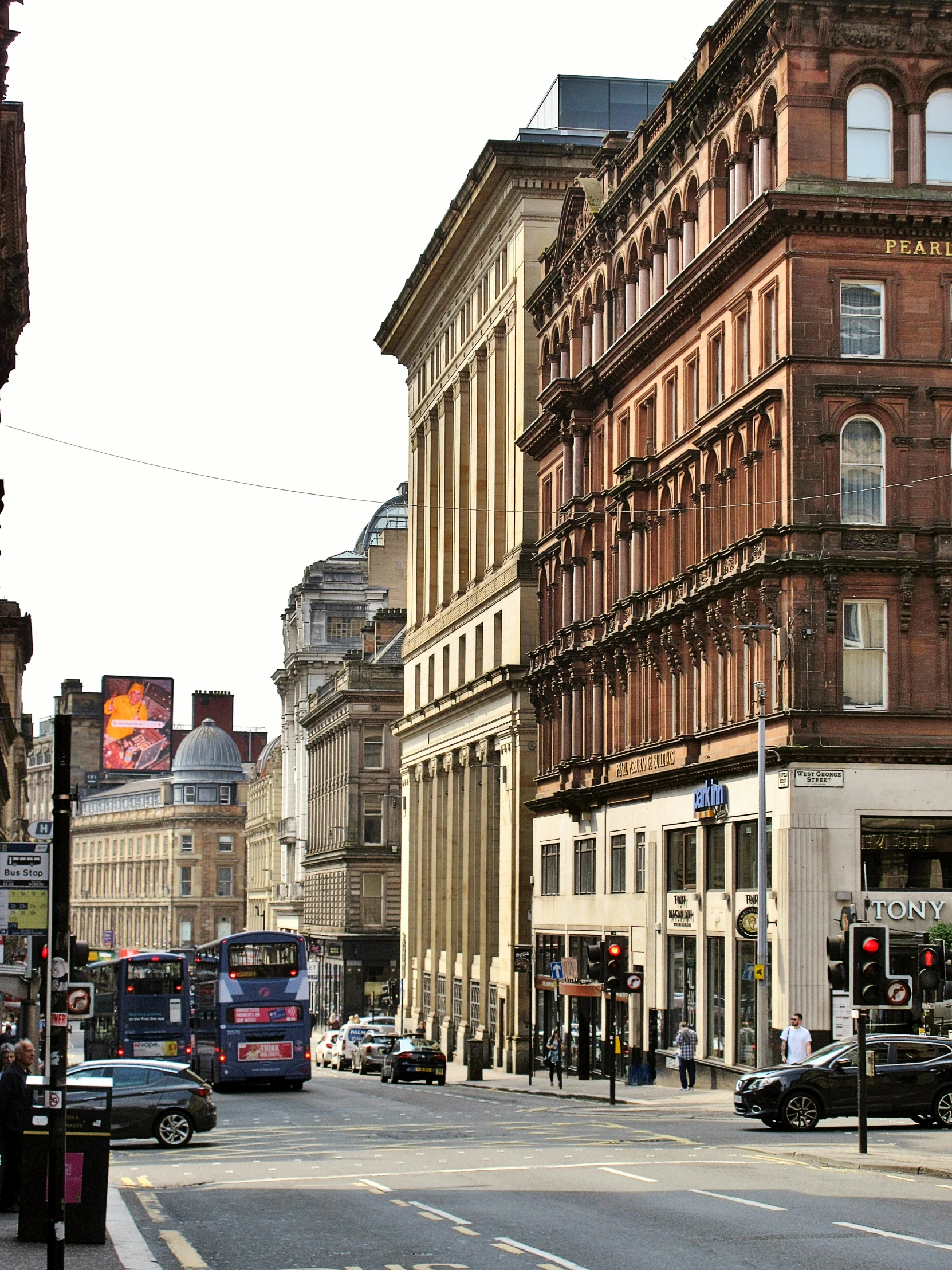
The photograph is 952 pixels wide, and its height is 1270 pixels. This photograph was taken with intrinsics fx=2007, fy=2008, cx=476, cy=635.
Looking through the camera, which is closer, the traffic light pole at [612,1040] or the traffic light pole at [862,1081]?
the traffic light pole at [862,1081]

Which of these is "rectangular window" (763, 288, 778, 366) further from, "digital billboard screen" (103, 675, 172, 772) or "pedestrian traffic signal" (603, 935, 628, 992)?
"digital billboard screen" (103, 675, 172, 772)

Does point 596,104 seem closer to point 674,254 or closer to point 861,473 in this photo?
point 674,254

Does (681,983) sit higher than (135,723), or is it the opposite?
(135,723)

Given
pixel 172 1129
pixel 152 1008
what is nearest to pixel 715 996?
pixel 152 1008

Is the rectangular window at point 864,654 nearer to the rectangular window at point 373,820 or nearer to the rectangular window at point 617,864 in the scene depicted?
the rectangular window at point 617,864

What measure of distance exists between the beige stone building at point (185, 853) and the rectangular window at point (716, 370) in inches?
4946

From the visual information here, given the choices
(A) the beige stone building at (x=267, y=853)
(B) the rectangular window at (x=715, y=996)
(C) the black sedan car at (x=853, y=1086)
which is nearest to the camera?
(C) the black sedan car at (x=853, y=1086)

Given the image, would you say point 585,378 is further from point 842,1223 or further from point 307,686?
point 307,686

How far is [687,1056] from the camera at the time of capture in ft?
155

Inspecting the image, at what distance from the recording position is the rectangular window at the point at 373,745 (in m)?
114

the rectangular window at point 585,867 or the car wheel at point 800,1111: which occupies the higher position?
the rectangular window at point 585,867

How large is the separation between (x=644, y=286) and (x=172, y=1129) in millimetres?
30162

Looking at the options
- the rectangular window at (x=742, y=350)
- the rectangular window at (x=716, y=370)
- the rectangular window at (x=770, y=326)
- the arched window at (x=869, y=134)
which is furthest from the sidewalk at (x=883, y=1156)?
Result: the rectangular window at (x=716, y=370)

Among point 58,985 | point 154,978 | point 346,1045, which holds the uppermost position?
point 58,985
